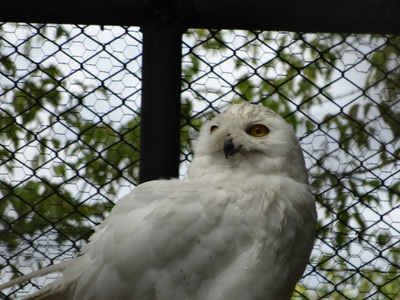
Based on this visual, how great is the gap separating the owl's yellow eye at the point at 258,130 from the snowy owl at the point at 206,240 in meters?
0.05

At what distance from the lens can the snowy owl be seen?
2.05 meters

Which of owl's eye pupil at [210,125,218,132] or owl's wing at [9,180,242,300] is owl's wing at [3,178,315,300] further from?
owl's eye pupil at [210,125,218,132]

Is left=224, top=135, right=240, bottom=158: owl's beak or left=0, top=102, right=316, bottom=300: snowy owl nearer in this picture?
left=0, top=102, right=316, bottom=300: snowy owl

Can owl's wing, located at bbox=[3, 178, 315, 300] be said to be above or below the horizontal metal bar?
below

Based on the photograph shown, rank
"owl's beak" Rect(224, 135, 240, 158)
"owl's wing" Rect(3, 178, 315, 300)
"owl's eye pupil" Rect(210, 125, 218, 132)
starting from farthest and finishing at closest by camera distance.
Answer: "owl's eye pupil" Rect(210, 125, 218, 132), "owl's beak" Rect(224, 135, 240, 158), "owl's wing" Rect(3, 178, 315, 300)

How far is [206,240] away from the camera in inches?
81.2

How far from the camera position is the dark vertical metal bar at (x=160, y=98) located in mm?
2109

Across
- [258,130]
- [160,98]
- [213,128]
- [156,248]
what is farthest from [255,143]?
[156,248]

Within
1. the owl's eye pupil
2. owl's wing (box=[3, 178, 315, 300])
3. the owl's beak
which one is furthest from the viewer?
the owl's eye pupil

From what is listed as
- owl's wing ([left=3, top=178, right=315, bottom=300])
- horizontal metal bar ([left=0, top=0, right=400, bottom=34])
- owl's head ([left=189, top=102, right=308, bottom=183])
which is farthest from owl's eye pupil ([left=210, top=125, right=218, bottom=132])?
horizontal metal bar ([left=0, top=0, right=400, bottom=34])

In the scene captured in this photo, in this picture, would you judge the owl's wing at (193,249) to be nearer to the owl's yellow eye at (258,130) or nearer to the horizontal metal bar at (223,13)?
the owl's yellow eye at (258,130)

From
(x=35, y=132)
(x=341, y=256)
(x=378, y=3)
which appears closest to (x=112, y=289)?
(x=35, y=132)

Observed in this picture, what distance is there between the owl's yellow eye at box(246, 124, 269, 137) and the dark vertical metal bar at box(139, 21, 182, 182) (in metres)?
0.34

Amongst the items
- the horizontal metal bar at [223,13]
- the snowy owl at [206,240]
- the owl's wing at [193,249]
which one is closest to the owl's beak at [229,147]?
the snowy owl at [206,240]
